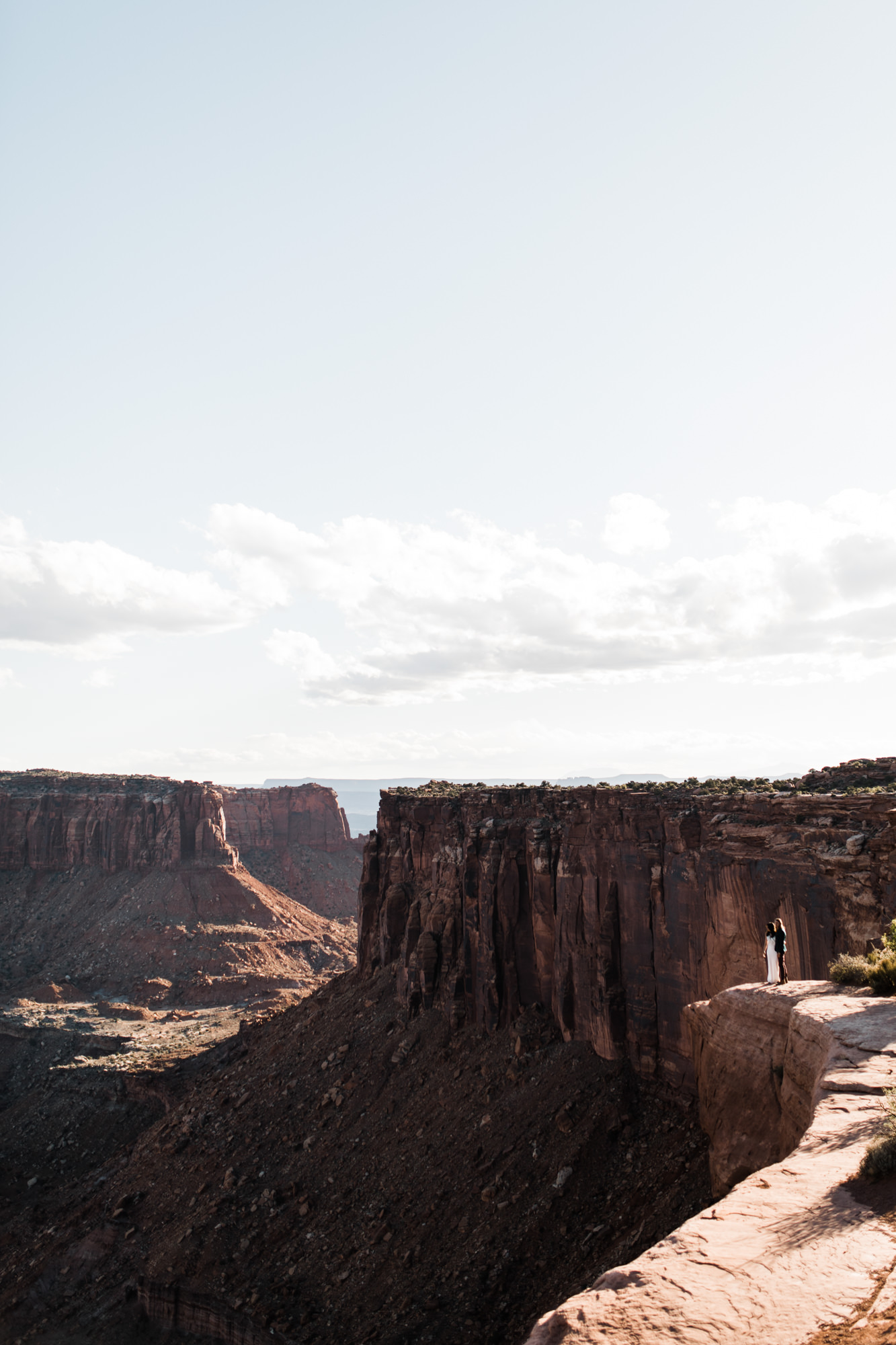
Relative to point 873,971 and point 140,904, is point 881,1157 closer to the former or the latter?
point 873,971

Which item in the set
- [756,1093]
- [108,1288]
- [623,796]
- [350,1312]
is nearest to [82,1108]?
[108,1288]

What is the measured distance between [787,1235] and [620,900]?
81.1 ft

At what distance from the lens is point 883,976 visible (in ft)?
50.5

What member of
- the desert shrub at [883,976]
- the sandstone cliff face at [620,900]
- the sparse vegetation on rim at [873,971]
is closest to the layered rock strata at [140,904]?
the sandstone cliff face at [620,900]

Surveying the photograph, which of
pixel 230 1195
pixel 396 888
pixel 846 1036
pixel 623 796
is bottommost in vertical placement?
pixel 230 1195

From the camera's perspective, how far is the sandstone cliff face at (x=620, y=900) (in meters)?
24.3

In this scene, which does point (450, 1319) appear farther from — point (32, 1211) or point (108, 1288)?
point (32, 1211)

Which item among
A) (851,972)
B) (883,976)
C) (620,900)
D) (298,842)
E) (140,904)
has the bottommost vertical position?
(140,904)

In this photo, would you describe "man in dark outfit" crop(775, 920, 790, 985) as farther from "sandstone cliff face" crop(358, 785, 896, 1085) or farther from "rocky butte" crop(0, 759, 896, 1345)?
"sandstone cliff face" crop(358, 785, 896, 1085)

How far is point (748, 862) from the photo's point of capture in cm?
2670

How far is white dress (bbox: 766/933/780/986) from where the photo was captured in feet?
66.7

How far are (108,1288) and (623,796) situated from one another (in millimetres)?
30765

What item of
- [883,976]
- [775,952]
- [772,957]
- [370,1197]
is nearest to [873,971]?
[883,976]

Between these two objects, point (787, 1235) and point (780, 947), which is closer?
point (787, 1235)
